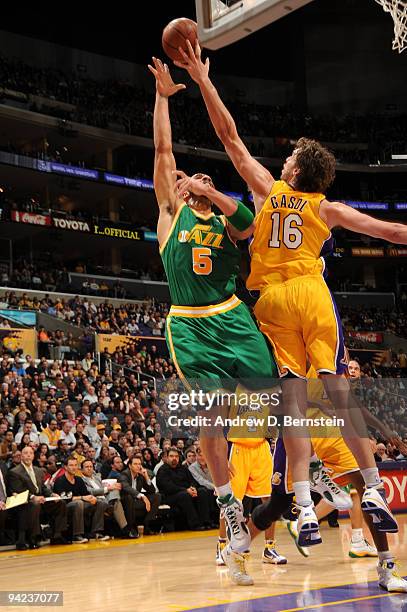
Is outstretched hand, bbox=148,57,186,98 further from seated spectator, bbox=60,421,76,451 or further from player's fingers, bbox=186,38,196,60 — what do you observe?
seated spectator, bbox=60,421,76,451

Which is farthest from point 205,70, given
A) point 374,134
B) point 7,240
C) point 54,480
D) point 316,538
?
point 374,134

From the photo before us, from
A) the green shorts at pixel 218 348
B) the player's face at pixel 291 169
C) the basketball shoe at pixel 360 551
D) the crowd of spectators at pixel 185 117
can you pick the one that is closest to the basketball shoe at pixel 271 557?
the basketball shoe at pixel 360 551

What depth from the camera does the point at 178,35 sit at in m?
5.91

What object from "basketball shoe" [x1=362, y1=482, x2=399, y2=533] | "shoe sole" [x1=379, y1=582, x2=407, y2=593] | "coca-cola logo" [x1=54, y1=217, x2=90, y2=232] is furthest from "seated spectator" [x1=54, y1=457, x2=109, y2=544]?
"coca-cola logo" [x1=54, y1=217, x2=90, y2=232]

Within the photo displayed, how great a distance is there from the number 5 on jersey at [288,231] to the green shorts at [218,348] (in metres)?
0.87

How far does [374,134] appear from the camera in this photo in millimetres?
38344

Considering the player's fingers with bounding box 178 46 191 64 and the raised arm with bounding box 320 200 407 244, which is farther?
the player's fingers with bounding box 178 46 191 64

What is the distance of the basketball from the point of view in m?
5.91

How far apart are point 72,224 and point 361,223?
84.5 ft

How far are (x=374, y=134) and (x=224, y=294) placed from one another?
3415cm

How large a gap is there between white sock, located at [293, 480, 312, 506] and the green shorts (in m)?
0.95

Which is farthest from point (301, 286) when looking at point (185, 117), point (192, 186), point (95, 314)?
point (185, 117)

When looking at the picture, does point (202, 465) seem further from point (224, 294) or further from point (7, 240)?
point (7, 240)

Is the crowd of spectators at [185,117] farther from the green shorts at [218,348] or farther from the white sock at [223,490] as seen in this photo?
the white sock at [223,490]
